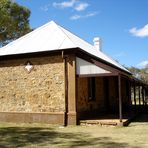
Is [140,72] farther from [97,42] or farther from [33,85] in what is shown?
[33,85]

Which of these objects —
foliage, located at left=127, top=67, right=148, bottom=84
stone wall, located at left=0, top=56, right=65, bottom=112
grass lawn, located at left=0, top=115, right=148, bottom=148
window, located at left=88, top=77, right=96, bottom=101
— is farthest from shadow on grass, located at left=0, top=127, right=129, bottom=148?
foliage, located at left=127, top=67, right=148, bottom=84

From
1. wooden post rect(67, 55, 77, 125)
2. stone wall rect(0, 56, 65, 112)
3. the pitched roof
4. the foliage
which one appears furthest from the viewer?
the foliage

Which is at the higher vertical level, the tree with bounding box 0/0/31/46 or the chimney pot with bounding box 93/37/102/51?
the tree with bounding box 0/0/31/46

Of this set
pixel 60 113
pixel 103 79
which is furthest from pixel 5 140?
pixel 103 79

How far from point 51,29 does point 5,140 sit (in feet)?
30.4

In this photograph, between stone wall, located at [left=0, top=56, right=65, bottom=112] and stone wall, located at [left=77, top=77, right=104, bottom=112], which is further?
stone wall, located at [left=77, top=77, right=104, bottom=112]

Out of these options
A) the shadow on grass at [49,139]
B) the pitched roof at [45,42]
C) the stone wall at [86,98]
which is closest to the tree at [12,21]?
the pitched roof at [45,42]

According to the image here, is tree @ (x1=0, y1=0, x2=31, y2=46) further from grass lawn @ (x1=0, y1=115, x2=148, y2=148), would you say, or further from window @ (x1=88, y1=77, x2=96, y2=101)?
grass lawn @ (x1=0, y1=115, x2=148, y2=148)

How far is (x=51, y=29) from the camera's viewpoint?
19.1 metres

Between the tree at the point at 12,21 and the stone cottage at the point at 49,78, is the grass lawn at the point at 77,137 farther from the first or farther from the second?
the tree at the point at 12,21

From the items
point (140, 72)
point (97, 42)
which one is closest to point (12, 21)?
point (97, 42)

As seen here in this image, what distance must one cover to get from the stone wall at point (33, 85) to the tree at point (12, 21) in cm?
1246

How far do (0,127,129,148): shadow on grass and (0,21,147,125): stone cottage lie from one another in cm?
262

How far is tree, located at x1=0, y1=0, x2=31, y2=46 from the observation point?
29594mm
